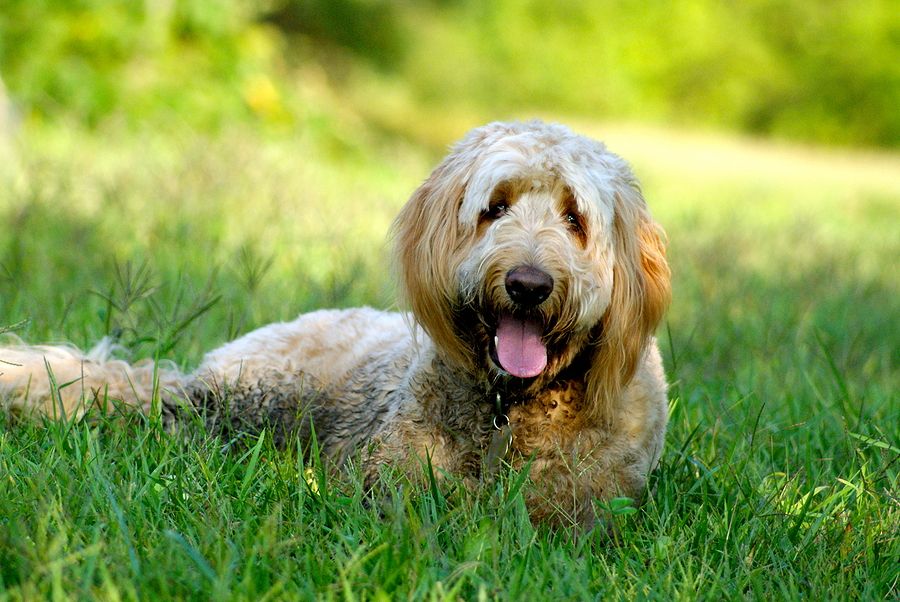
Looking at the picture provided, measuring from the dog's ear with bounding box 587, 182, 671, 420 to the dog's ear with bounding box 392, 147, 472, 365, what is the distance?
46 centimetres

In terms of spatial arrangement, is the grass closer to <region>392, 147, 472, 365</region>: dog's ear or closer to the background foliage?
<region>392, 147, 472, 365</region>: dog's ear

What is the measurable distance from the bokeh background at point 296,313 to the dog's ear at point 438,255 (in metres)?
0.53

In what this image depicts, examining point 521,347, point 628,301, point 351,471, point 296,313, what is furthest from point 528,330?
point 296,313

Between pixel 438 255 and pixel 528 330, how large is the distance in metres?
0.41

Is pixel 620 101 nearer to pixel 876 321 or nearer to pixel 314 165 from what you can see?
pixel 314 165

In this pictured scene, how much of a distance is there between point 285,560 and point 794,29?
48.7 meters

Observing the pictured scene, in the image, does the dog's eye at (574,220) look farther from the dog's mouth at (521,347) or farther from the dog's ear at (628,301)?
the dog's mouth at (521,347)

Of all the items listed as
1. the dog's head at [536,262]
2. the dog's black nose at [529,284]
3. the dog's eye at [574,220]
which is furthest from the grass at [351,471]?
the dog's eye at [574,220]

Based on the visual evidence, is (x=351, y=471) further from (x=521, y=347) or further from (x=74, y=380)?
(x=74, y=380)

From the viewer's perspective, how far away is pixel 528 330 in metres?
3.27

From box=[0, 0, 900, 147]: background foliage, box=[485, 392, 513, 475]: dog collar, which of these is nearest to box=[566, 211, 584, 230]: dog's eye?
box=[485, 392, 513, 475]: dog collar

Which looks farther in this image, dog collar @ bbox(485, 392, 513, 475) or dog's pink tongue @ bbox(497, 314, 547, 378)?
dog collar @ bbox(485, 392, 513, 475)

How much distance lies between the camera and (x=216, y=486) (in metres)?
3.17

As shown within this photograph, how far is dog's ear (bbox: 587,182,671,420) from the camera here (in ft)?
11.1
